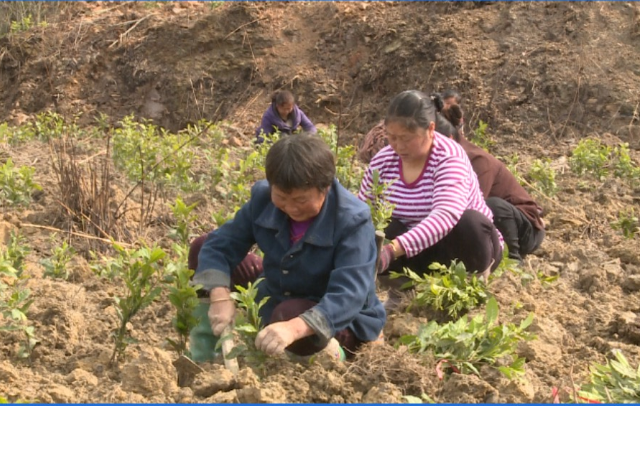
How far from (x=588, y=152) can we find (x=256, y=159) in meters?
2.72

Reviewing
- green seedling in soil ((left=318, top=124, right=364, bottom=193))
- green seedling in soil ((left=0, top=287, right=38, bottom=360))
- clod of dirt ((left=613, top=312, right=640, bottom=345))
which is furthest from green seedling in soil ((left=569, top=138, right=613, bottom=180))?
green seedling in soil ((left=0, top=287, right=38, bottom=360))

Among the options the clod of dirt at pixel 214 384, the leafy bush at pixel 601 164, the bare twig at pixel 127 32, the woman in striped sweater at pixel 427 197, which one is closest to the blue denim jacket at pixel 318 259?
the clod of dirt at pixel 214 384

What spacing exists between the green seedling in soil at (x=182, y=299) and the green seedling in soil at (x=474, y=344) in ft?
2.74

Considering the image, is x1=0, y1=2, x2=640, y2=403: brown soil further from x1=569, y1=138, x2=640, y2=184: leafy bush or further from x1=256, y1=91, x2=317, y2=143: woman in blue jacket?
x1=256, y1=91, x2=317, y2=143: woman in blue jacket

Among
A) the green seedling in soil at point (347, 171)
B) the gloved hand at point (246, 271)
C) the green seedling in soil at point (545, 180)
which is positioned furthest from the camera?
the green seedling in soil at point (545, 180)

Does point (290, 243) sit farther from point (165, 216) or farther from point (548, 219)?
point (548, 219)

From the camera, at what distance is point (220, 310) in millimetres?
3082

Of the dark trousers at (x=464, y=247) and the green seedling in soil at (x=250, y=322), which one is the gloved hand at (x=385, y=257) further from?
the green seedling in soil at (x=250, y=322)

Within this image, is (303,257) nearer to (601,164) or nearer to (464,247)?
(464,247)

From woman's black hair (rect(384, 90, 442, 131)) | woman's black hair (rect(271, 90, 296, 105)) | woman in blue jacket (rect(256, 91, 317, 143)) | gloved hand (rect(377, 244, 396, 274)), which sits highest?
woman's black hair (rect(384, 90, 442, 131))

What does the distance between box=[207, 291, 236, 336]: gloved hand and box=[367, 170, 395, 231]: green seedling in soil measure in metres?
0.86

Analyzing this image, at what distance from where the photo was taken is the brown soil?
9.71 ft

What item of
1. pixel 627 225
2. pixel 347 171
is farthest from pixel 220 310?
pixel 627 225

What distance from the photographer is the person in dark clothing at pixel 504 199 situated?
457cm
